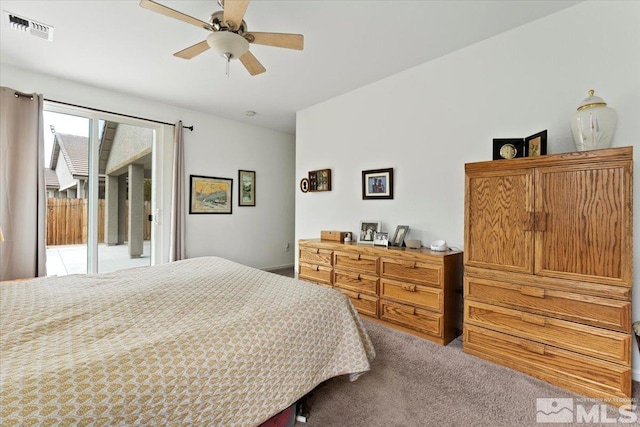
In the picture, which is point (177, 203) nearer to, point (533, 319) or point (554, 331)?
point (533, 319)

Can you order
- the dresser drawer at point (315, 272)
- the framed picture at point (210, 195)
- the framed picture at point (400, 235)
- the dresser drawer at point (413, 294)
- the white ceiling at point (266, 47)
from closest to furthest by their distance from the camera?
the white ceiling at point (266, 47) < the dresser drawer at point (413, 294) < the framed picture at point (400, 235) < the dresser drawer at point (315, 272) < the framed picture at point (210, 195)

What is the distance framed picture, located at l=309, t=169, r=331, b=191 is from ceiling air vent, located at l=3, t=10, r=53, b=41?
3.08 metres

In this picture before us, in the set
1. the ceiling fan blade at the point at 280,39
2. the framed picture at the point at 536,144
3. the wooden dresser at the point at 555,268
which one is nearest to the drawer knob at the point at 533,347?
the wooden dresser at the point at 555,268

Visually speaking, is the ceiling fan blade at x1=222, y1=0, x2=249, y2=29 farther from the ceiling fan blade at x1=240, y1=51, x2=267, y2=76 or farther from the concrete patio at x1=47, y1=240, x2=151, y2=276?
the concrete patio at x1=47, y1=240, x2=151, y2=276

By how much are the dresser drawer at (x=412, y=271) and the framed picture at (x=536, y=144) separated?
1.15 metres

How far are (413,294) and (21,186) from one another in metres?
4.28

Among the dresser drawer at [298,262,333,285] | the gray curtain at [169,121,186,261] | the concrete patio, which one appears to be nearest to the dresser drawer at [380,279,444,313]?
the dresser drawer at [298,262,333,285]

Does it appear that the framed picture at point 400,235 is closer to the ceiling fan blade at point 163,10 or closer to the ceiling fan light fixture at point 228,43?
the ceiling fan light fixture at point 228,43

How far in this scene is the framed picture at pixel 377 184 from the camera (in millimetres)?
3369

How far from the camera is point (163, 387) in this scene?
1.01 metres

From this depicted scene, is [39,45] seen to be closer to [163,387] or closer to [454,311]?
[163,387]

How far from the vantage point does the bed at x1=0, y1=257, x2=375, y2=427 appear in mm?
908

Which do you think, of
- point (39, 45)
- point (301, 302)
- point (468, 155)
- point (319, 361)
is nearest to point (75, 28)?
point (39, 45)

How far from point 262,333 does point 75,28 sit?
121 inches
